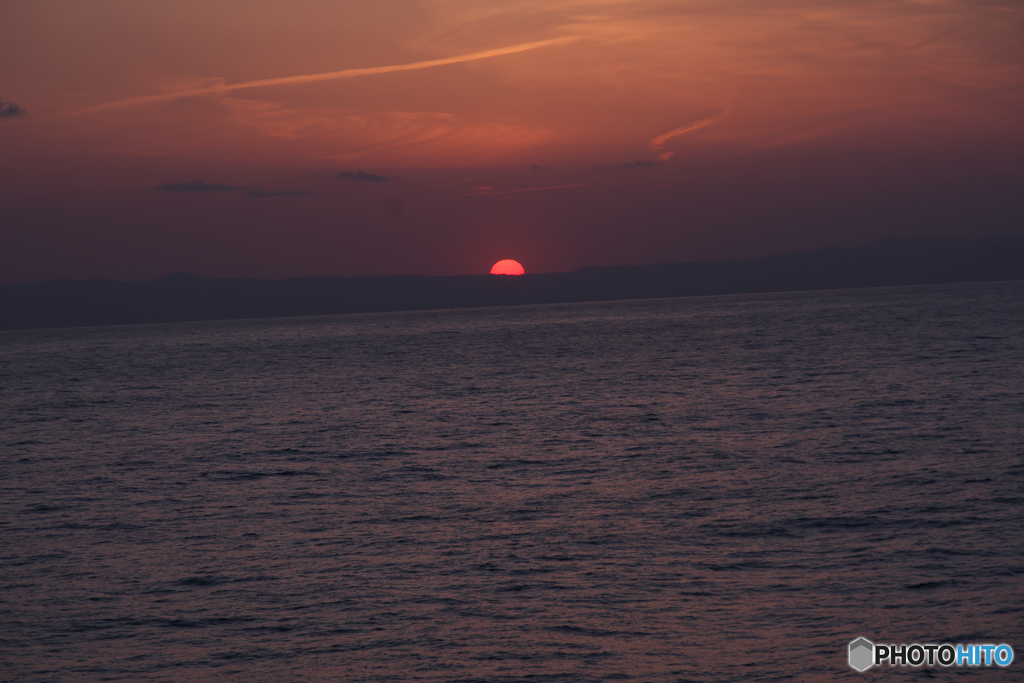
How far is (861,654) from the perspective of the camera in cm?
1452

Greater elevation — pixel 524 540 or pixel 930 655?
pixel 524 540

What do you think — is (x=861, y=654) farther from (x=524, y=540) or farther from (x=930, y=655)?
(x=524, y=540)

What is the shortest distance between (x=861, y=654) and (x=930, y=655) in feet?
3.90

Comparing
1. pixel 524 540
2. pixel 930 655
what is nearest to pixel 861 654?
pixel 930 655

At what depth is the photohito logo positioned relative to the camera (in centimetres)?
1415

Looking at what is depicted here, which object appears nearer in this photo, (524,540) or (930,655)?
(930,655)

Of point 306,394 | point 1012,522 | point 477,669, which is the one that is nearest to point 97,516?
point 477,669

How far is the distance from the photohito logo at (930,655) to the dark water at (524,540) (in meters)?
0.27

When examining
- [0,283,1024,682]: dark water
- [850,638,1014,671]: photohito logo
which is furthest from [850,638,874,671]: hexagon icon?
[0,283,1024,682]: dark water

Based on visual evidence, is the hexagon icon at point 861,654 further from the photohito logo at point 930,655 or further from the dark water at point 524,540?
the dark water at point 524,540

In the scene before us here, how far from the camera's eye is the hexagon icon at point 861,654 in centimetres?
1418

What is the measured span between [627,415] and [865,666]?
3509 cm

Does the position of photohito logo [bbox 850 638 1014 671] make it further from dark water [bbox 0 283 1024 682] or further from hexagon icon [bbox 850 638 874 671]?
dark water [bbox 0 283 1024 682]

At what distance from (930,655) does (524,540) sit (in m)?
10.6
